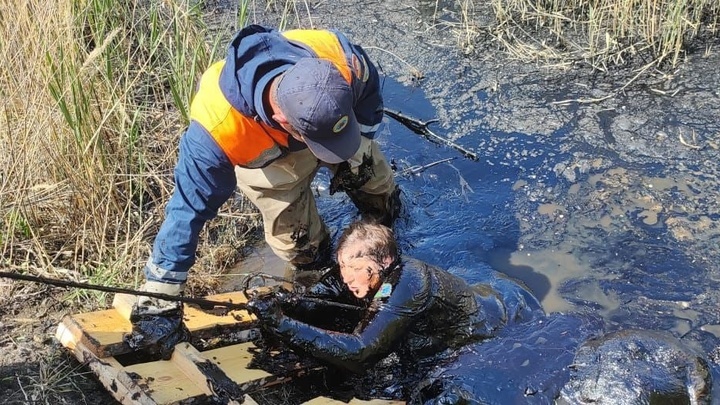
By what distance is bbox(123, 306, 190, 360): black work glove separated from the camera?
10.1 feet

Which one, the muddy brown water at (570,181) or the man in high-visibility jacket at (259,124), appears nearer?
the man in high-visibility jacket at (259,124)

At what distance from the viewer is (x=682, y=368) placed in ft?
9.98

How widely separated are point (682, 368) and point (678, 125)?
2.15 m

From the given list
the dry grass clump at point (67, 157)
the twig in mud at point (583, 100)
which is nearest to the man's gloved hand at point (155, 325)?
the dry grass clump at point (67, 157)

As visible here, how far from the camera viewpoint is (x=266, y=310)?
2.96m

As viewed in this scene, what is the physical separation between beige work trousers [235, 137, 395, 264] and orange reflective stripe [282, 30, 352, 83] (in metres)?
0.48

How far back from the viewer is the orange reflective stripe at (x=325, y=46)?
3125 mm

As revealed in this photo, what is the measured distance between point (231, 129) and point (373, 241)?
0.76m

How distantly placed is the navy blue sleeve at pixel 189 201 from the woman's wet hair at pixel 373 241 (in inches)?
23.1

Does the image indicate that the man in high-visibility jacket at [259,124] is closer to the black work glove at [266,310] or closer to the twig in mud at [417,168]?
the black work glove at [266,310]

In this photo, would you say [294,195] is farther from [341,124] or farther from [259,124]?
[341,124]

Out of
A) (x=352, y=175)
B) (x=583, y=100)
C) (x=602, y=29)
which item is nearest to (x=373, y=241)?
(x=352, y=175)

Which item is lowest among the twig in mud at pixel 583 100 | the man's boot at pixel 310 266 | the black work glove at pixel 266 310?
the man's boot at pixel 310 266

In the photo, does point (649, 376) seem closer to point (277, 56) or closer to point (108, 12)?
point (277, 56)
